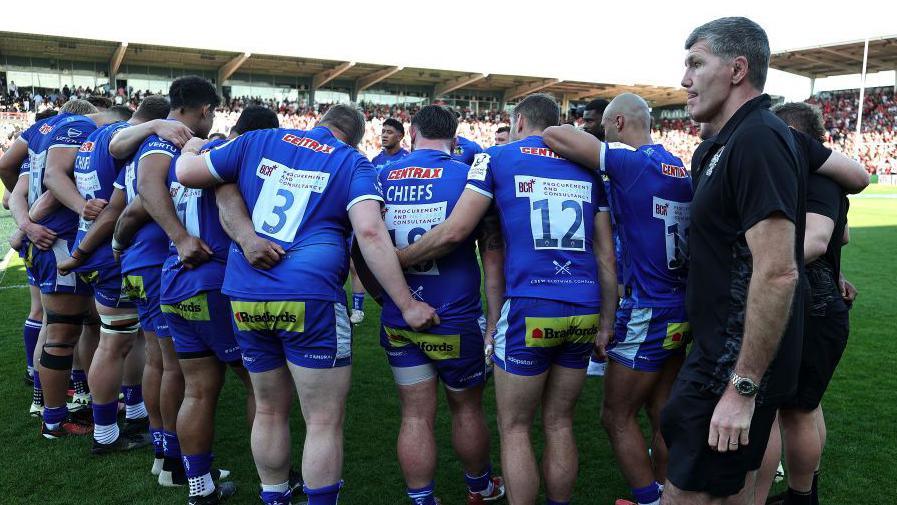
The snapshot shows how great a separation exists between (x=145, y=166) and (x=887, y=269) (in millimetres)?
12247

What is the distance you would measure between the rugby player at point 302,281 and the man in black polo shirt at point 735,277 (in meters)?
1.48

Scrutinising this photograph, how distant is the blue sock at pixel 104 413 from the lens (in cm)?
440

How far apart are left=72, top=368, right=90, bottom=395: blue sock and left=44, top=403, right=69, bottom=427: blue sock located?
0.66 m

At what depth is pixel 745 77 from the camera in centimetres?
227

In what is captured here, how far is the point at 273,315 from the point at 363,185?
2.56 ft

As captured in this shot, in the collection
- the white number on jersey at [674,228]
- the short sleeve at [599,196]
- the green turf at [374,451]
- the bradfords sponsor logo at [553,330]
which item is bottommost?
the green turf at [374,451]

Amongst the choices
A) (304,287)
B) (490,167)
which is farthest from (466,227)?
(304,287)

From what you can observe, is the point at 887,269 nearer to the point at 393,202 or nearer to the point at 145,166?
the point at 393,202

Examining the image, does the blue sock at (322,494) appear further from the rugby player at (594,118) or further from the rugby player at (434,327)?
the rugby player at (594,118)

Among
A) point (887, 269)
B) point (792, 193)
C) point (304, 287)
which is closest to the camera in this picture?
point (792, 193)

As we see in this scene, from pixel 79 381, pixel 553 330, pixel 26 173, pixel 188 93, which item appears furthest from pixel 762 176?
pixel 26 173

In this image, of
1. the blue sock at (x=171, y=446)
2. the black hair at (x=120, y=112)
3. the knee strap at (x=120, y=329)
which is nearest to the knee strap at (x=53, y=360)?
the knee strap at (x=120, y=329)

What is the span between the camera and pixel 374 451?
4504 millimetres

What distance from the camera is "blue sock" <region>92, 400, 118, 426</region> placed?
4.40m
